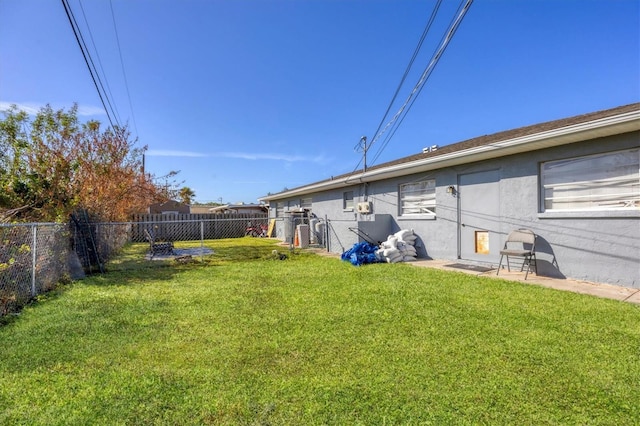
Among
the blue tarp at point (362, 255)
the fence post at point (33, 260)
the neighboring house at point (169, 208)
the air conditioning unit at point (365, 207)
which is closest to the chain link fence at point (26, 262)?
the fence post at point (33, 260)

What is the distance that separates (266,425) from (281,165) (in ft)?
81.6

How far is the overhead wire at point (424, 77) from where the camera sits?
19.1 ft

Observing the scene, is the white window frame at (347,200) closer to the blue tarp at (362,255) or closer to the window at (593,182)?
the blue tarp at (362,255)

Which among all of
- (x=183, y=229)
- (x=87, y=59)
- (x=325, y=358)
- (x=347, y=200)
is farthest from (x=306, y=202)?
(x=325, y=358)

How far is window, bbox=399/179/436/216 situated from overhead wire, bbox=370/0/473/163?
236 centimetres

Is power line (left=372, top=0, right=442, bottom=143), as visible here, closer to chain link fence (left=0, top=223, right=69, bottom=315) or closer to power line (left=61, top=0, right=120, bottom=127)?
power line (left=61, top=0, right=120, bottom=127)

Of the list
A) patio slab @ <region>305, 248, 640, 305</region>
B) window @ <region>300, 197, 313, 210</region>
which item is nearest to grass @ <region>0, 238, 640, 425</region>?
patio slab @ <region>305, 248, 640, 305</region>

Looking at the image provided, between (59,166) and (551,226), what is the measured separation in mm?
11872

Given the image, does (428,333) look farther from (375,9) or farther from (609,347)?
(375,9)

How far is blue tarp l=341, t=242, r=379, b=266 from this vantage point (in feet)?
28.1

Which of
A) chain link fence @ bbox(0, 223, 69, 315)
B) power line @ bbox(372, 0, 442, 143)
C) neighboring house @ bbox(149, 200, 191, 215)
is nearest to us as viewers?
chain link fence @ bbox(0, 223, 69, 315)

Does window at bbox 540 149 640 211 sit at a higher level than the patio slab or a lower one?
higher

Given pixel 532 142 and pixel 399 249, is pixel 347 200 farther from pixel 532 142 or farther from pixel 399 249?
pixel 532 142

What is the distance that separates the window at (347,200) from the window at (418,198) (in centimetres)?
298
